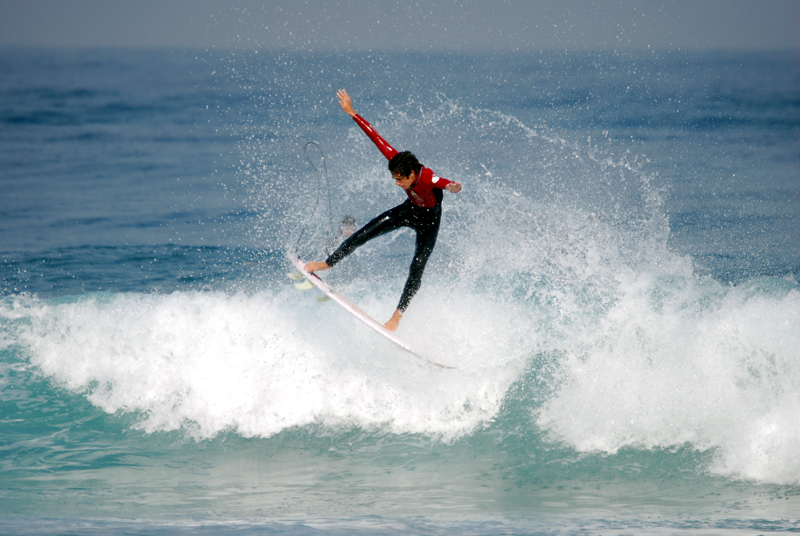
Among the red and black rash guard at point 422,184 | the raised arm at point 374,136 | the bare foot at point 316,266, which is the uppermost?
the raised arm at point 374,136

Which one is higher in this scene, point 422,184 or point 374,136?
point 374,136

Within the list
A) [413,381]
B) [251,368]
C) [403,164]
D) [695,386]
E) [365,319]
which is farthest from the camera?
[251,368]

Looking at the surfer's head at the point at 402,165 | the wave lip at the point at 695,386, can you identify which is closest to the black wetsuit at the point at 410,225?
the surfer's head at the point at 402,165

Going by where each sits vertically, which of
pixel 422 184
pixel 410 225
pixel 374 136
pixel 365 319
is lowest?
pixel 365 319

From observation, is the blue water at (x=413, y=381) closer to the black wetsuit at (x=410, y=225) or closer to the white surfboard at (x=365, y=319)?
the white surfboard at (x=365, y=319)

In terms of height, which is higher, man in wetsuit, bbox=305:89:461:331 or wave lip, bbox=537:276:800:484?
man in wetsuit, bbox=305:89:461:331

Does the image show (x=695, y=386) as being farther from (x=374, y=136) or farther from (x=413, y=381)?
(x=374, y=136)

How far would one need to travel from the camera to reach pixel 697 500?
16.9 ft

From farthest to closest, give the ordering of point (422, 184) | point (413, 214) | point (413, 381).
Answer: point (413, 381) → point (413, 214) → point (422, 184)

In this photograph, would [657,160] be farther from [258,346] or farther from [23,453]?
[23,453]

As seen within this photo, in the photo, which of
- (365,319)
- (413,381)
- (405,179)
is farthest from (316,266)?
(413,381)

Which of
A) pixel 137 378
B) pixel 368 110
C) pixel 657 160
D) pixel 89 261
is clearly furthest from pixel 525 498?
pixel 368 110

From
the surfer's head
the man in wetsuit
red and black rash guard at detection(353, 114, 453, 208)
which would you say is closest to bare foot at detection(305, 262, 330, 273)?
the man in wetsuit

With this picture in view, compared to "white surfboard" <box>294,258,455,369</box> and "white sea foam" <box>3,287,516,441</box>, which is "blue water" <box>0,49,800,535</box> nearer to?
"white sea foam" <box>3,287,516,441</box>
